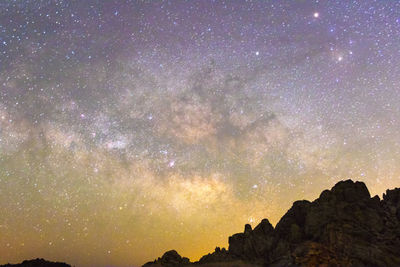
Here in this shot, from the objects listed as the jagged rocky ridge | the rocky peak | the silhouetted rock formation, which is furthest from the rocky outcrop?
the silhouetted rock formation

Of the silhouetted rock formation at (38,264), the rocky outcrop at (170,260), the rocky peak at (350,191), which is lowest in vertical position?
the rocky outcrop at (170,260)

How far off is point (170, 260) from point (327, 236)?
3871cm

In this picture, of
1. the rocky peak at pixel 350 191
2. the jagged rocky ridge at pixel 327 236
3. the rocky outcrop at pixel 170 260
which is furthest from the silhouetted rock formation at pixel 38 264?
the rocky peak at pixel 350 191

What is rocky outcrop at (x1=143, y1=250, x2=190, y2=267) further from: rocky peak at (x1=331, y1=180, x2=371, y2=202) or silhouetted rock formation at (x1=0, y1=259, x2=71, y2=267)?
silhouetted rock formation at (x1=0, y1=259, x2=71, y2=267)

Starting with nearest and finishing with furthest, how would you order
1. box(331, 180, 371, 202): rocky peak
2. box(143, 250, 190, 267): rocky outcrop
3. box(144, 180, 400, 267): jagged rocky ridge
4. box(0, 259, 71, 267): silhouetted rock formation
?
box(144, 180, 400, 267): jagged rocky ridge < box(331, 180, 371, 202): rocky peak < box(143, 250, 190, 267): rocky outcrop < box(0, 259, 71, 267): silhouetted rock formation

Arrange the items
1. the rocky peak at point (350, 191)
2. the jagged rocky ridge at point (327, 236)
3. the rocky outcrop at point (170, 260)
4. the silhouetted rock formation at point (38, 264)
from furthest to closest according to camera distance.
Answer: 1. the silhouetted rock formation at point (38, 264)
2. the rocky outcrop at point (170, 260)
3. the rocky peak at point (350, 191)
4. the jagged rocky ridge at point (327, 236)

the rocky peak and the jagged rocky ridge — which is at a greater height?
the rocky peak

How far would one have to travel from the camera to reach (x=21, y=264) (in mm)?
134750

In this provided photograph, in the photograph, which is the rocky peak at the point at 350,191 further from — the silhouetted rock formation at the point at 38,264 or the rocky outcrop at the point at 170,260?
the silhouetted rock formation at the point at 38,264

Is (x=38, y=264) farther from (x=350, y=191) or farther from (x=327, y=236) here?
(x=350, y=191)

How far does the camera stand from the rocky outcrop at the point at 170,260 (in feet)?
264

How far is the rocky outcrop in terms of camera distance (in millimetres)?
80594

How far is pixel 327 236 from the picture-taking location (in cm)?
6781

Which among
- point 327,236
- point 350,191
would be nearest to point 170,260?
point 327,236
